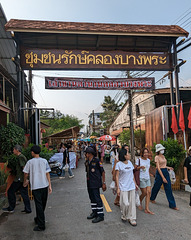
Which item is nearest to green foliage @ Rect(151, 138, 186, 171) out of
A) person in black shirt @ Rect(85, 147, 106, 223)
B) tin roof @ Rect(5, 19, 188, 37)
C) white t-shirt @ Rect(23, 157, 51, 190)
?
person in black shirt @ Rect(85, 147, 106, 223)

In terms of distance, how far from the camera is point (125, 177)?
454 cm

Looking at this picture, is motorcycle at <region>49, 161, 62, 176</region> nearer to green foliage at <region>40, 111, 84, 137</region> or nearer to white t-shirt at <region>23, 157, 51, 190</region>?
white t-shirt at <region>23, 157, 51, 190</region>

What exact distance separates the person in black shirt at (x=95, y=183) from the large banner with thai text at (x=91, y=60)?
6.67 meters

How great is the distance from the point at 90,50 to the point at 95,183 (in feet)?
26.3

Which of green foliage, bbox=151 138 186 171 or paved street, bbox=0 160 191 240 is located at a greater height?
green foliage, bbox=151 138 186 171

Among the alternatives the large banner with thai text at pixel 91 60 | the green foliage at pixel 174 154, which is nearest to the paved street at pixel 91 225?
the green foliage at pixel 174 154

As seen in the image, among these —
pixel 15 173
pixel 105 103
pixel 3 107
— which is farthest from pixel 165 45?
pixel 105 103

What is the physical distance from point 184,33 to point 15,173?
10344 millimetres

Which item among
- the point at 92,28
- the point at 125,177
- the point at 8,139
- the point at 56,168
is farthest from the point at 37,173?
the point at 92,28

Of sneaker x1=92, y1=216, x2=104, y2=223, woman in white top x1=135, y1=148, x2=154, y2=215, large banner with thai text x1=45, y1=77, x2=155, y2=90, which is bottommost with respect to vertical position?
sneaker x1=92, y1=216, x2=104, y2=223

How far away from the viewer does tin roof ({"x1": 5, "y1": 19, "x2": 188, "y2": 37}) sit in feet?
32.1

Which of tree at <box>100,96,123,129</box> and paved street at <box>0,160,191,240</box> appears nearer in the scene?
paved street at <box>0,160,191,240</box>

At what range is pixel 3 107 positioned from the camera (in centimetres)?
766

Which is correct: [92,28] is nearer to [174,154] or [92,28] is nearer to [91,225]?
[174,154]
